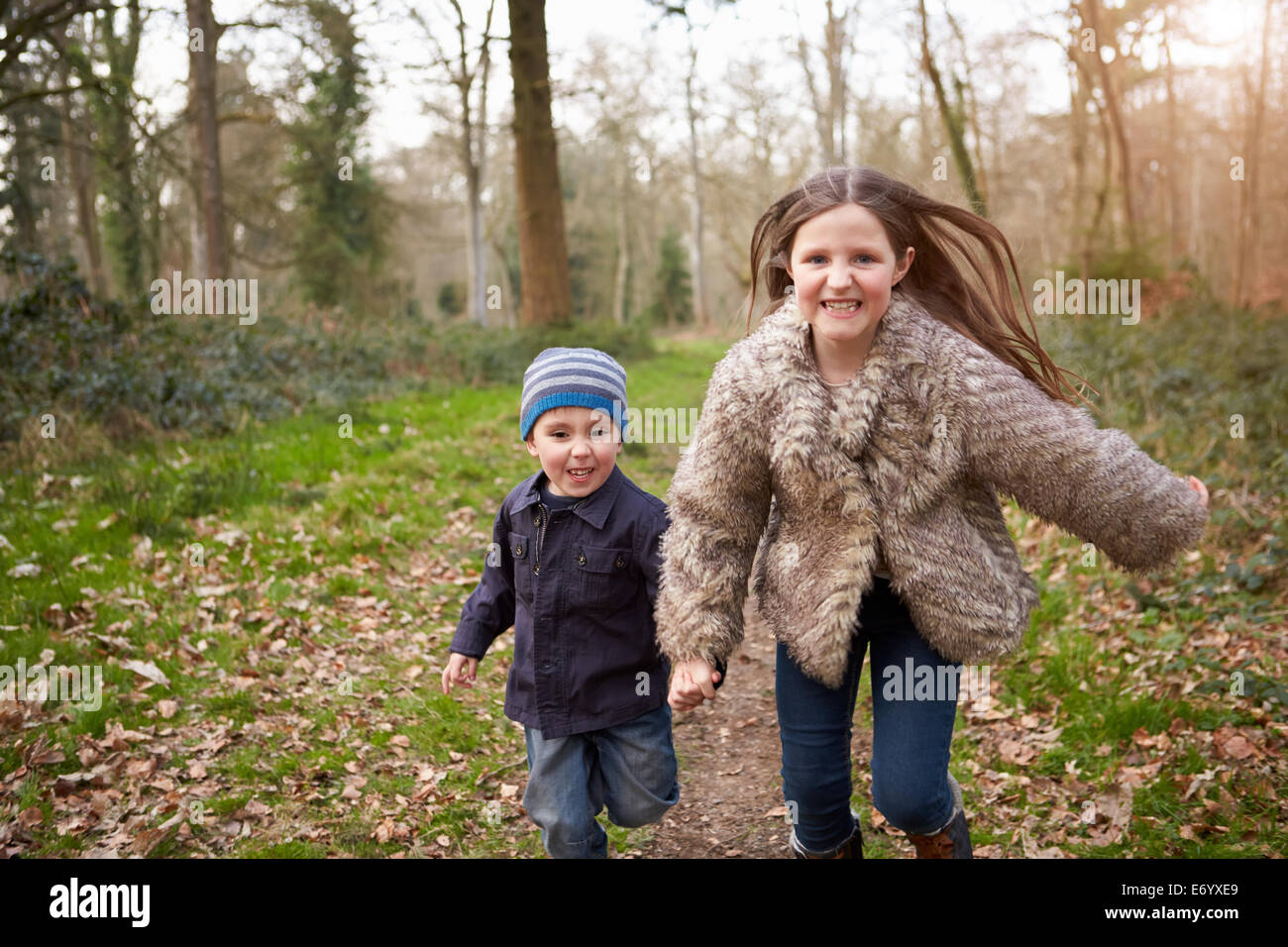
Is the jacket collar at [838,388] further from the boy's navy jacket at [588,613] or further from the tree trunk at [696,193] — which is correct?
the tree trunk at [696,193]

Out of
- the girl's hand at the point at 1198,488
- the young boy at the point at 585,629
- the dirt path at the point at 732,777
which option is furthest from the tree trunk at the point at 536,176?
the girl's hand at the point at 1198,488

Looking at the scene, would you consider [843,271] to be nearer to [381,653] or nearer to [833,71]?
[381,653]

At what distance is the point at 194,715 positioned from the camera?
4.60 m

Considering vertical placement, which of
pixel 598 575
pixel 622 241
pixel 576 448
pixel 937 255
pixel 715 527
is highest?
pixel 622 241

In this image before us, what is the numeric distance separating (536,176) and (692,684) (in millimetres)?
14313

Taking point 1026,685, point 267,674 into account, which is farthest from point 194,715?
point 1026,685

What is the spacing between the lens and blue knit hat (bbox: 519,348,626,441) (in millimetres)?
2930

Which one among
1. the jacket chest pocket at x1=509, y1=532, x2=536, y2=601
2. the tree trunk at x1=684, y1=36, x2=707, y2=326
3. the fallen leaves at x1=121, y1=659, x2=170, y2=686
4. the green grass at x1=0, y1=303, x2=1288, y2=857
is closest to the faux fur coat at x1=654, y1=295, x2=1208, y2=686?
the jacket chest pocket at x1=509, y1=532, x2=536, y2=601

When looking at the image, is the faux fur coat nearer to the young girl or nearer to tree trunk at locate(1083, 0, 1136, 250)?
the young girl

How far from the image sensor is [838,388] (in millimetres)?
2785

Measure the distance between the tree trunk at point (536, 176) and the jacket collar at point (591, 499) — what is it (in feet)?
42.9

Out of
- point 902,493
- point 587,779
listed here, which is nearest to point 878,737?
point 902,493
